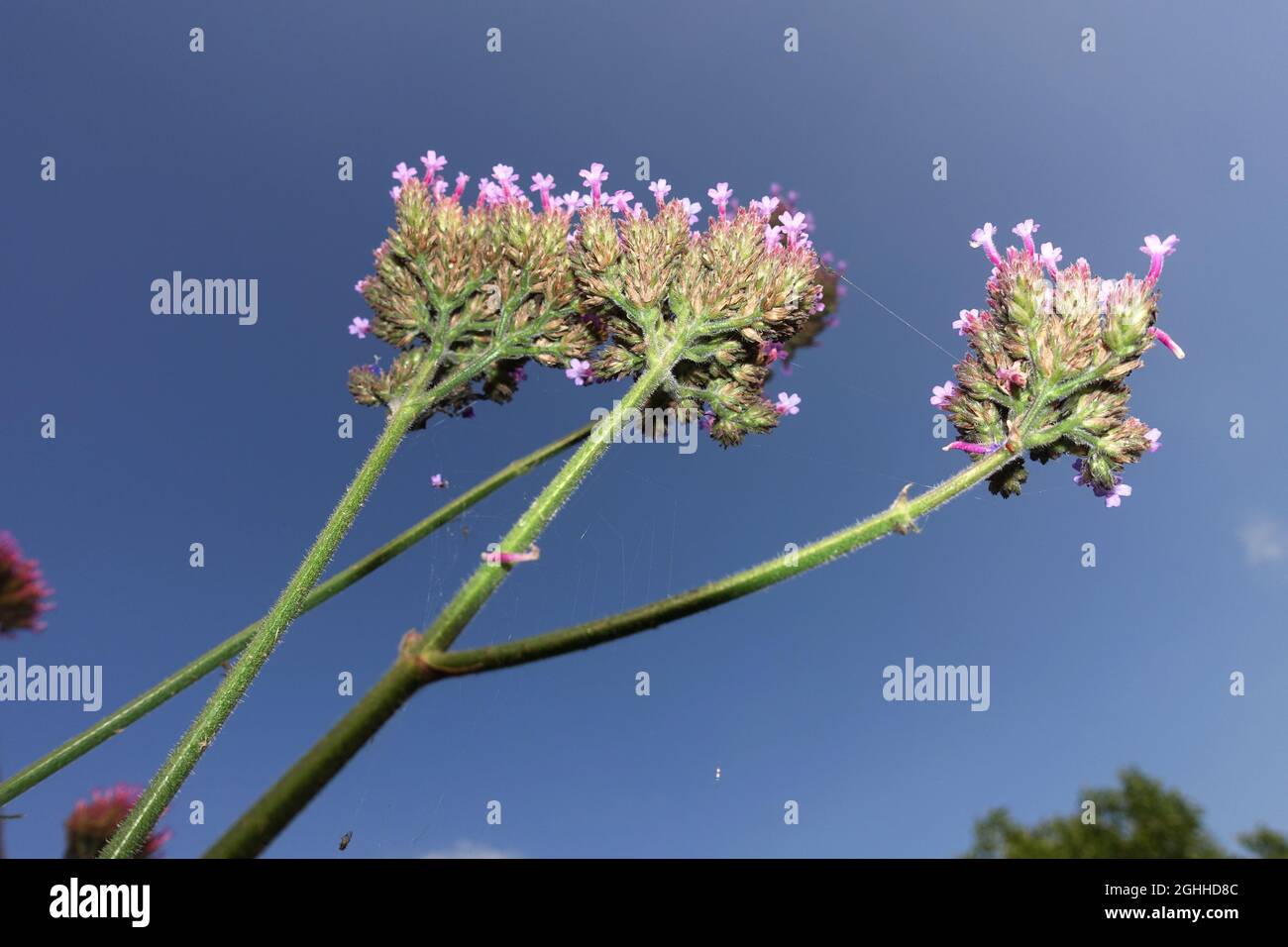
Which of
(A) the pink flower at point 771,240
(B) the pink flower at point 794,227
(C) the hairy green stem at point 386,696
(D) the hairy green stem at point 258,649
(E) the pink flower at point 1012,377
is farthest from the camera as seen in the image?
(B) the pink flower at point 794,227

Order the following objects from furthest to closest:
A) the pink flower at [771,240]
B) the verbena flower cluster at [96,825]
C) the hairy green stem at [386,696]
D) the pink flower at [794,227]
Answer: the verbena flower cluster at [96,825] → the pink flower at [794,227] → the pink flower at [771,240] → the hairy green stem at [386,696]

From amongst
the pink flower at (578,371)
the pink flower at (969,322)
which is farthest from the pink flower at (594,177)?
the pink flower at (969,322)

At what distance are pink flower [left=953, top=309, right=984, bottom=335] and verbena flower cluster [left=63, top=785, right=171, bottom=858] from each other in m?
7.04

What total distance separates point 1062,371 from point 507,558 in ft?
9.41

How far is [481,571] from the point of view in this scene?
2.77 metres

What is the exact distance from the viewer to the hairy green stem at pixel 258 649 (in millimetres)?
2629

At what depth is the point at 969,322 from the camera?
4.22 m

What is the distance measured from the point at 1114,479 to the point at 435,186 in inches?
173

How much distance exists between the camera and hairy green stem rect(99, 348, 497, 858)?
2629mm

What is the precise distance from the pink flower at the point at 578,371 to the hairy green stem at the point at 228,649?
0.31m

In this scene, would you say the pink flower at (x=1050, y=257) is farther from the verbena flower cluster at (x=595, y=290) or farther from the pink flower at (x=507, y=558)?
the pink flower at (x=507, y=558)

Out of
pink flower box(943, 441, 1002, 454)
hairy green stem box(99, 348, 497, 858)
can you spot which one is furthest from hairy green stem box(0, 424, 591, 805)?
pink flower box(943, 441, 1002, 454)
